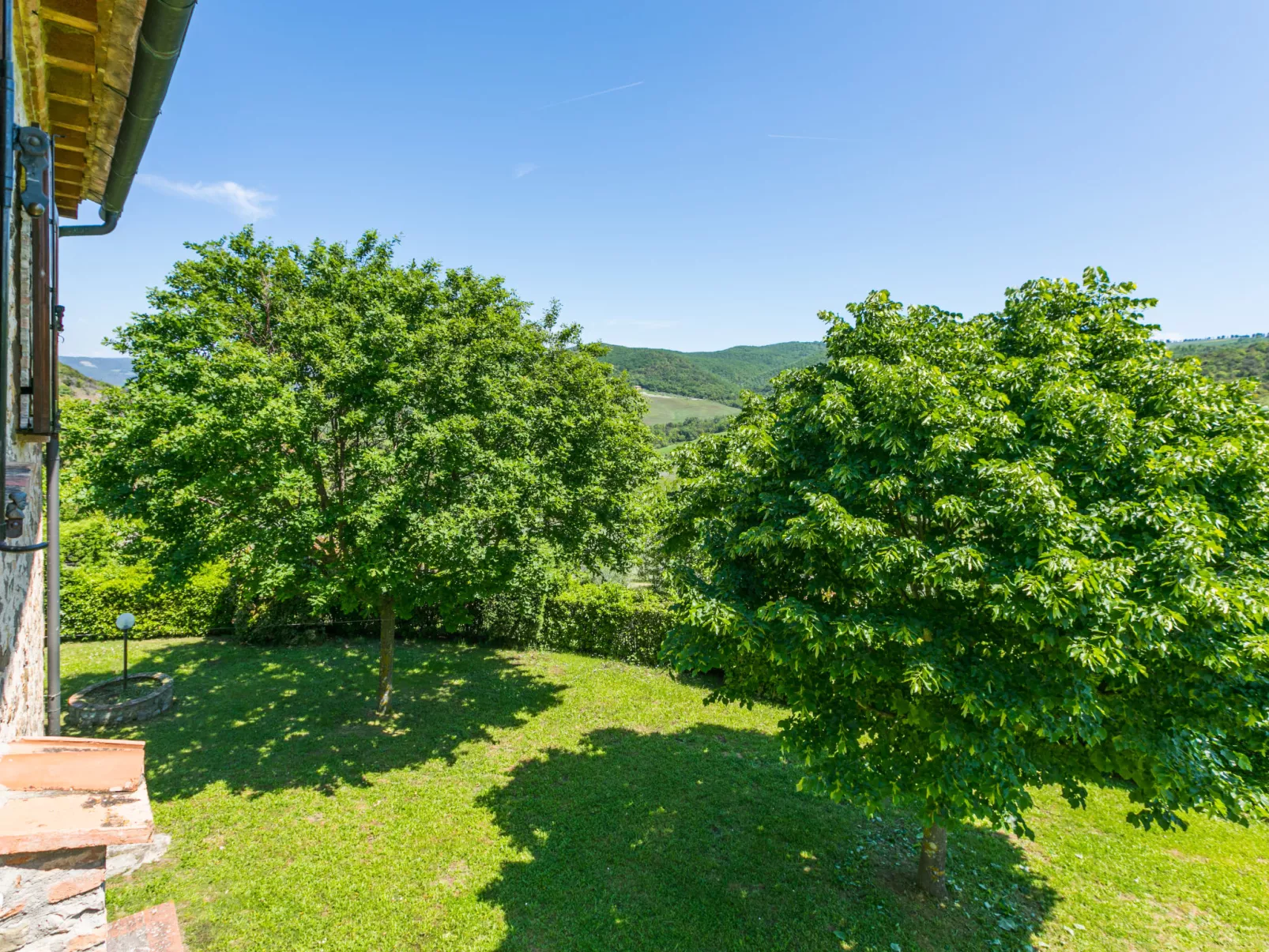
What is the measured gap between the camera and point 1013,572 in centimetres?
478

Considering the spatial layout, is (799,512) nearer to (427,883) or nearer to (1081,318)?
(1081,318)

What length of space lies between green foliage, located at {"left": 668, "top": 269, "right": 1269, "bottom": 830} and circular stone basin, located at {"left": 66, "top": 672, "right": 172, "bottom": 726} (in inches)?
445

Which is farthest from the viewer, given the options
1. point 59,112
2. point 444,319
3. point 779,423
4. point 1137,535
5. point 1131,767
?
point 444,319

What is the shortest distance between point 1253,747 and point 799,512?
4.38 m

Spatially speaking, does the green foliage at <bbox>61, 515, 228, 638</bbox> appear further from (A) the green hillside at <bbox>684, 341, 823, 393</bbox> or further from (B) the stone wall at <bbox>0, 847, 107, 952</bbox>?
(A) the green hillside at <bbox>684, 341, 823, 393</bbox>

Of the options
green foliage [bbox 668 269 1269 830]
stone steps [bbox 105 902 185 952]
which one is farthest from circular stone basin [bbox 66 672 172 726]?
green foliage [bbox 668 269 1269 830]

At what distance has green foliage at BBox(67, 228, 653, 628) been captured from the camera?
8.08m

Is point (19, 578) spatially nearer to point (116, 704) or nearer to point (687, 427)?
point (116, 704)

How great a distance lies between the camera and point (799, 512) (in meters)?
5.82

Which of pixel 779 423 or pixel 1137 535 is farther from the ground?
pixel 779 423

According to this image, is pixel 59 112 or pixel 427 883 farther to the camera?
pixel 427 883

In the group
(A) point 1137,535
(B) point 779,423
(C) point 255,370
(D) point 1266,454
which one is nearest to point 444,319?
(C) point 255,370

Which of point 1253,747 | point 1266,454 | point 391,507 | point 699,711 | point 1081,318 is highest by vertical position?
point 1081,318

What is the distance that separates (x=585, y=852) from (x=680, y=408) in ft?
220
